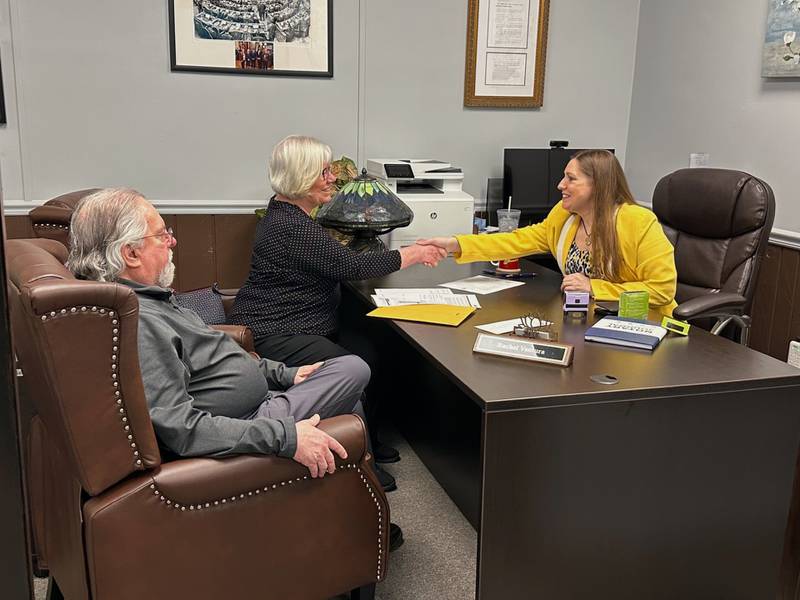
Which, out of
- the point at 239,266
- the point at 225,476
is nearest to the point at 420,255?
the point at 225,476

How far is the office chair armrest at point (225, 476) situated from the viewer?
1570mm

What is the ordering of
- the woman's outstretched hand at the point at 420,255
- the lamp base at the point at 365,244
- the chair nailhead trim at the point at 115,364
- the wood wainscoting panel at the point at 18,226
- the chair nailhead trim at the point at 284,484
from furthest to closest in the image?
the wood wainscoting panel at the point at 18,226, the lamp base at the point at 365,244, the woman's outstretched hand at the point at 420,255, the chair nailhead trim at the point at 284,484, the chair nailhead trim at the point at 115,364

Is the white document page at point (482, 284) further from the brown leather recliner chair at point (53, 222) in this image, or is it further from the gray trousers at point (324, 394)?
the brown leather recliner chair at point (53, 222)

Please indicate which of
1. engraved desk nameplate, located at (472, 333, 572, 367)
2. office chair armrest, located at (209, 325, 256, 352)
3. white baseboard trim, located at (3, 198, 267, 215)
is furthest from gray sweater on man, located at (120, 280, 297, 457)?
white baseboard trim, located at (3, 198, 267, 215)

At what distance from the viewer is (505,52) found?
4215 mm

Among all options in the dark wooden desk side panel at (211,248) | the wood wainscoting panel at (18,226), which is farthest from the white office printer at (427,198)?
the wood wainscoting panel at (18,226)

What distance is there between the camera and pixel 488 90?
424cm

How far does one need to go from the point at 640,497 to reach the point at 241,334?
53.8 inches

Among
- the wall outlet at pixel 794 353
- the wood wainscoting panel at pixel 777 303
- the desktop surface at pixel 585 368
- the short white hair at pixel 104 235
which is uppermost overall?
the short white hair at pixel 104 235

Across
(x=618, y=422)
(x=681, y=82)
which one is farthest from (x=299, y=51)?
(x=618, y=422)

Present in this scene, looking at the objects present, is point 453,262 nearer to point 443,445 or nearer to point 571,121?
point 443,445

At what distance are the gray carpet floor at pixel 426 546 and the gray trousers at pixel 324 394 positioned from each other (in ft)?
1.67

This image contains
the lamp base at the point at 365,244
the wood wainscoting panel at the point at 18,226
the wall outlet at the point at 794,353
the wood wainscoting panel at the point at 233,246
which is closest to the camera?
the lamp base at the point at 365,244

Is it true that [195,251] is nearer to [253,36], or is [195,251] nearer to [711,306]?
[253,36]
